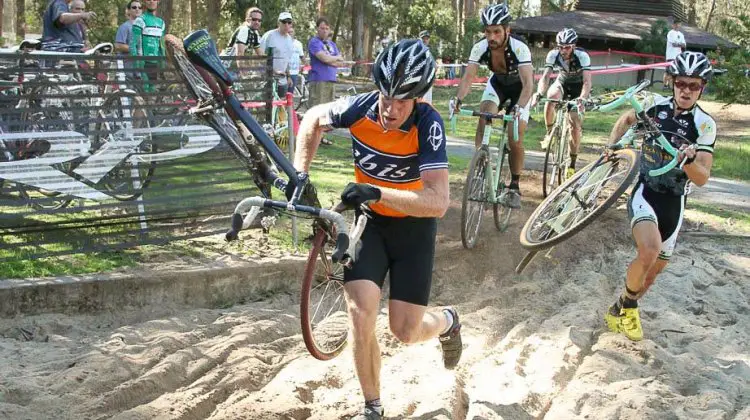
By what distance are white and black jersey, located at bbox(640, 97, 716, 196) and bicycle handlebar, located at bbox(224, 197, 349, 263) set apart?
3383mm

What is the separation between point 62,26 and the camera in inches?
410

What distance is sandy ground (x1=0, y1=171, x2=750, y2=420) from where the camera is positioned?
4938 millimetres

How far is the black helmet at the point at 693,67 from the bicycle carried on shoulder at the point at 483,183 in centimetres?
236

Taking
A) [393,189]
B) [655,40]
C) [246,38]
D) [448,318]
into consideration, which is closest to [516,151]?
[448,318]

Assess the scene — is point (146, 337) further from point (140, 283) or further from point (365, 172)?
point (365, 172)

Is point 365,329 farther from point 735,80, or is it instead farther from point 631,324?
Result: point 735,80

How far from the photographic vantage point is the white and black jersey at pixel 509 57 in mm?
8805

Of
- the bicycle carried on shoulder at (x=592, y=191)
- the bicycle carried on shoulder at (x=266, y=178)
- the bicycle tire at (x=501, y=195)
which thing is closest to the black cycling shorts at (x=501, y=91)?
the bicycle tire at (x=501, y=195)

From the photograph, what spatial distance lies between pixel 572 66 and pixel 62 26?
22.1ft

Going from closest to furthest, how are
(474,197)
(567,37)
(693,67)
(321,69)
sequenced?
(693,67), (474,197), (567,37), (321,69)

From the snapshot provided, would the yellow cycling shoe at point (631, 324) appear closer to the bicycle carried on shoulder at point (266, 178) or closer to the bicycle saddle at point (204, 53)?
the bicycle carried on shoulder at point (266, 178)

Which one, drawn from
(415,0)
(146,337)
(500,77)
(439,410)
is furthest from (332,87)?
(415,0)

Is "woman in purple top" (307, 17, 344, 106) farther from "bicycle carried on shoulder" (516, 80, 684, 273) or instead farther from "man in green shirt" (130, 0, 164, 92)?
"bicycle carried on shoulder" (516, 80, 684, 273)

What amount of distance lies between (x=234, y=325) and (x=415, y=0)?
36782mm
